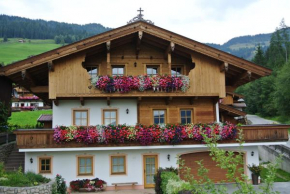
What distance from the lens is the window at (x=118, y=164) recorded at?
52.3 feet

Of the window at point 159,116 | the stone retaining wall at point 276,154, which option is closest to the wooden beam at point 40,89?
the window at point 159,116

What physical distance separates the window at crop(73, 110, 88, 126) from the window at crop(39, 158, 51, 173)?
238cm

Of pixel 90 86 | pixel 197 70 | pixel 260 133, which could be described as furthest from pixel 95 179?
pixel 260 133

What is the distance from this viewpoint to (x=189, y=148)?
52.9 ft

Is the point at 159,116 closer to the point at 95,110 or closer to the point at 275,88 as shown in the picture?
the point at 95,110

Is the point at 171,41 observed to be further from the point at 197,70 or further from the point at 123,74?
the point at 123,74

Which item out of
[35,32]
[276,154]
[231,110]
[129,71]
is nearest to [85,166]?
[129,71]

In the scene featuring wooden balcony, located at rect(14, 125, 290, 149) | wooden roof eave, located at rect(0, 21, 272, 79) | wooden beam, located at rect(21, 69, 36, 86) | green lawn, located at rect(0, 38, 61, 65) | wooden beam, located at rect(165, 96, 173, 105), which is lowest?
wooden balcony, located at rect(14, 125, 290, 149)

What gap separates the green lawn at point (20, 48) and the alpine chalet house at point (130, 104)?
327 ft

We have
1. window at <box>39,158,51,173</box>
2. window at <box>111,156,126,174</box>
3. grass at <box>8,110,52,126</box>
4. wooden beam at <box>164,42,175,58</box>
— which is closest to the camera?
window at <box>39,158,51,173</box>

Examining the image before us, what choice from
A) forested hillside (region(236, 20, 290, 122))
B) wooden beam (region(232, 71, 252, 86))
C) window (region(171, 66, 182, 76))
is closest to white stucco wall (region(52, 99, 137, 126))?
window (region(171, 66, 182, 76))

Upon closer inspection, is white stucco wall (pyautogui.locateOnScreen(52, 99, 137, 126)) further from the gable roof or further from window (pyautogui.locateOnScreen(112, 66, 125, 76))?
the gable roof

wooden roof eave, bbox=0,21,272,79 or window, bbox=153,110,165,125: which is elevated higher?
wooden roof eave, bbox=0,21,272,79

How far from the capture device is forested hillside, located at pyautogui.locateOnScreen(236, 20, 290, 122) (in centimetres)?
4869
